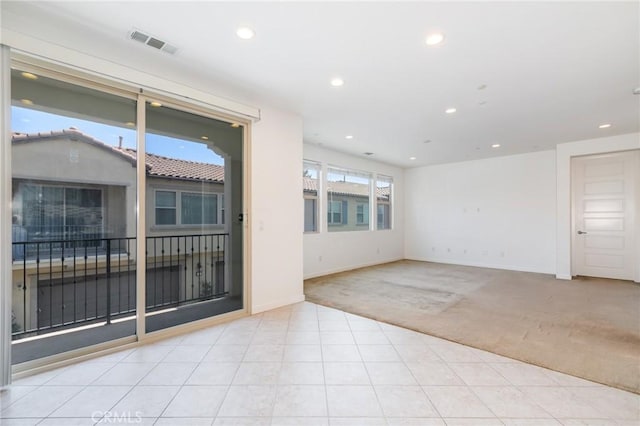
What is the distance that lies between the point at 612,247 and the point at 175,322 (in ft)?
25.2

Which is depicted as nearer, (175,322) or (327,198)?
(175,322)

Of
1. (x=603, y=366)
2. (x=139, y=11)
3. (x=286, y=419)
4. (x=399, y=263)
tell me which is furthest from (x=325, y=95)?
(x=399, y=263)

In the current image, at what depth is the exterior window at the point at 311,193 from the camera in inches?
231

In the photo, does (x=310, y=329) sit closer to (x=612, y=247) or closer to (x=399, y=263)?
(x=399, y=263)

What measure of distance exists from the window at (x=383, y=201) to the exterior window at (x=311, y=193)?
2.18 metres

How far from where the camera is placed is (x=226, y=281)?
3605 millimetres

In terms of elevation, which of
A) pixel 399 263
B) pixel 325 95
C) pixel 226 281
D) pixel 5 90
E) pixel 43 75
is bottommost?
pixel 399 263

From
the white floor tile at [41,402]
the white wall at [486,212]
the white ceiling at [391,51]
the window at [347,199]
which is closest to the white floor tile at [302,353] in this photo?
the white floor tile at [41,402]

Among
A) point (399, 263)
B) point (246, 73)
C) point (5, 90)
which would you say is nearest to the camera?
point (5, 90)

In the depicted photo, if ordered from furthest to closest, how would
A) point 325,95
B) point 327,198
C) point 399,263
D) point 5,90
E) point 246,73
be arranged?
point 399,263 → point 327,198 → point 325,95 → point 246,73 → point 5,90

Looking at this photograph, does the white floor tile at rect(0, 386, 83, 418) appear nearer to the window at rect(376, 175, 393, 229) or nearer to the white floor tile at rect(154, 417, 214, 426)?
the white floor tile at rect(154, 417, 214, 426)

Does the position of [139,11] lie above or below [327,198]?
above

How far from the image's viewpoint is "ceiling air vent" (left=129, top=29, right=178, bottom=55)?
7.47 feet

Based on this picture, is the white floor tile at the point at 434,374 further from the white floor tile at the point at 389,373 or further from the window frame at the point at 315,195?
the window frame at the point at 315,195
